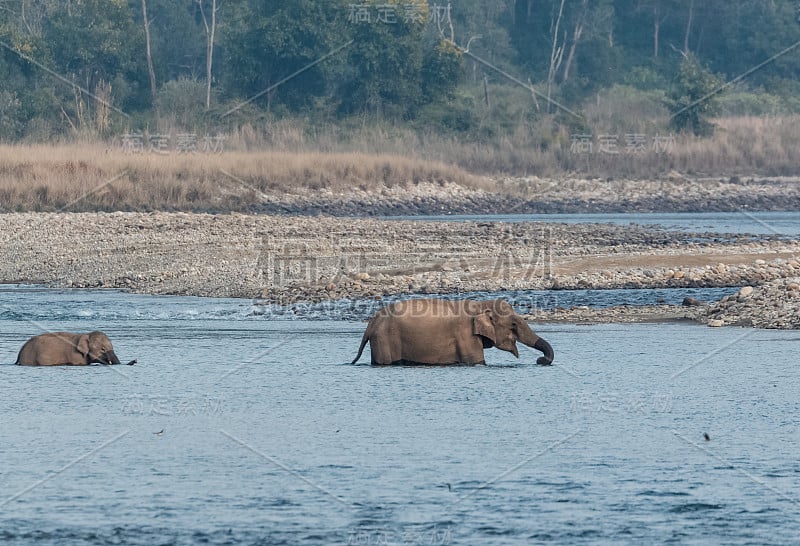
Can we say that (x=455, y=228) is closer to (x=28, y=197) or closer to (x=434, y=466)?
(x=28, y=197)

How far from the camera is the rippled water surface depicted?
33.0 ft

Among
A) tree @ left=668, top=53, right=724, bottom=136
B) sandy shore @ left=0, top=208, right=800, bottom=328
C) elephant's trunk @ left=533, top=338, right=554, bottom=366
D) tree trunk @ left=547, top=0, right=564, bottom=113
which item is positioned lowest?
sandy shore @ left=0, top=208, right=800, bottom=328

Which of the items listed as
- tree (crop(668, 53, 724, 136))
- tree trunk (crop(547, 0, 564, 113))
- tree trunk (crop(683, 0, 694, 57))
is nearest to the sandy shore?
tree (crop(668, 53, 724, 136))

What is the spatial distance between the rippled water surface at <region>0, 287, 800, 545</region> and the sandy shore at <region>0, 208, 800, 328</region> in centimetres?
606

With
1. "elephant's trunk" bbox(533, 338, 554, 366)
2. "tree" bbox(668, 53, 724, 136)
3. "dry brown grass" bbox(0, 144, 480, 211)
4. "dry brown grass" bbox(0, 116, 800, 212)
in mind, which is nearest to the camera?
"elephant's trunk" bbox(533, 338, 554, 366)

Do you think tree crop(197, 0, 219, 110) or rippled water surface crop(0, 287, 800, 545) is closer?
rippled water surface crop(0, 287, 800, 545)

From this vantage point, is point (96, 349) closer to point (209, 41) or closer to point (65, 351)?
point (65, 351)

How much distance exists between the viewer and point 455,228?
131 ft

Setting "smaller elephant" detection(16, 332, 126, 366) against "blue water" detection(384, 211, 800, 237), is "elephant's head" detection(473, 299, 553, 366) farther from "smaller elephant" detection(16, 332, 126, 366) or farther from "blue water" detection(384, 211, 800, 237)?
"blue water" detection(384, 211, 800, 237)

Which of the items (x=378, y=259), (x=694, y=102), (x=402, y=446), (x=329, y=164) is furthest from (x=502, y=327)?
(x=694, y=102)

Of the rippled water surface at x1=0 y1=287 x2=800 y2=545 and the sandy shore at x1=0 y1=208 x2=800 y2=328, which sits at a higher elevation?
the rippled water surface at x1=0 y1=287 x2=800 y2=545

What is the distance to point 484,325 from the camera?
54.4 feet

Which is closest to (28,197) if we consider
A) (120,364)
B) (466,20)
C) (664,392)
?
(120,364)

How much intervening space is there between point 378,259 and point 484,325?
14.2 meters
